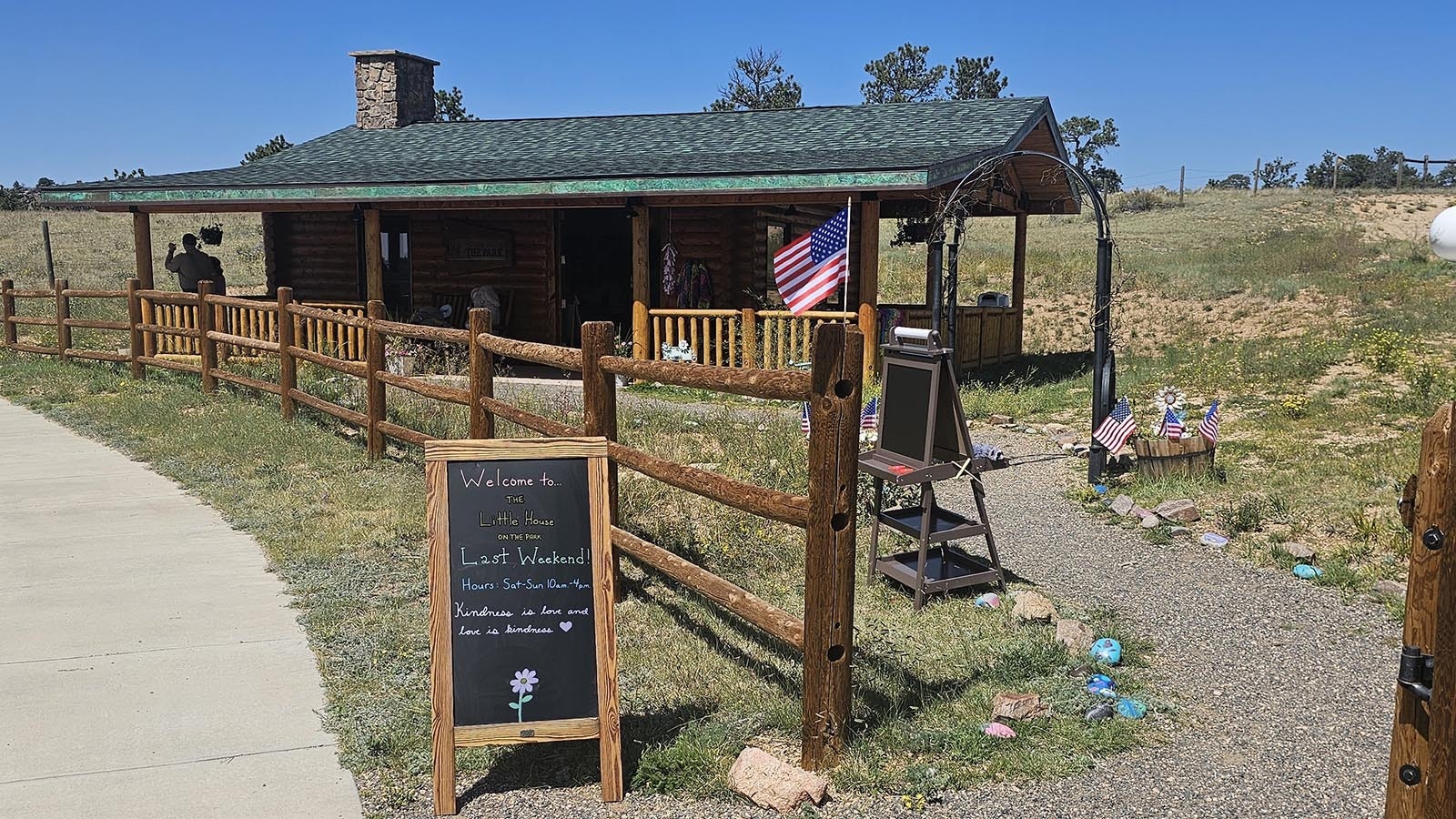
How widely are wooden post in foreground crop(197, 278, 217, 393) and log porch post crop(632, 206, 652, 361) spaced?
16.5ft

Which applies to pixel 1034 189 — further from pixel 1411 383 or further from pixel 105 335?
pixel 105 335

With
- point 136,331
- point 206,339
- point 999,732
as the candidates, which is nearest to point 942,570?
point 999,732

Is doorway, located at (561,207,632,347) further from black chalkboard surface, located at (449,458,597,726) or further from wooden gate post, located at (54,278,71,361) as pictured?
black chalkboard surface, located at (449,458,597,726)

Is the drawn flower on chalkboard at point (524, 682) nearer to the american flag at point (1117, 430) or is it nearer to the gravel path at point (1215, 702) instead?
the gravel path at point (1215, 702)

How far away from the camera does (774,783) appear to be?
381 cm

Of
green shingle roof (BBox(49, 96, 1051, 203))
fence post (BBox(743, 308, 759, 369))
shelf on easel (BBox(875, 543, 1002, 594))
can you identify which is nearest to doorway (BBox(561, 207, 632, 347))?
green shingle roof (BBox(49, 96, 1051, 203))

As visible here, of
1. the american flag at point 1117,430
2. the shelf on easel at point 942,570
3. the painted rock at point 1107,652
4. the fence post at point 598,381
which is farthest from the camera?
the american flag at point 1117,430

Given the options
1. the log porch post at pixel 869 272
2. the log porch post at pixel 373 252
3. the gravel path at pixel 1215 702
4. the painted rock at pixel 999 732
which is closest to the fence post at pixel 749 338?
the log porch post at pixel 869 272

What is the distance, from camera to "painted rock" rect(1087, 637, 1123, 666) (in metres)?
5.10

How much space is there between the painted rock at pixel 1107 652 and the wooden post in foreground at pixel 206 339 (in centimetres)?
1134

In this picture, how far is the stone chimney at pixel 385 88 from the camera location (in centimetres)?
2173

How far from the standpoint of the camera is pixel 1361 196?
43062mm

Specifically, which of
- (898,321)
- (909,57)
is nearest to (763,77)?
(909,57)

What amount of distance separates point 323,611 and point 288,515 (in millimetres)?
2246
